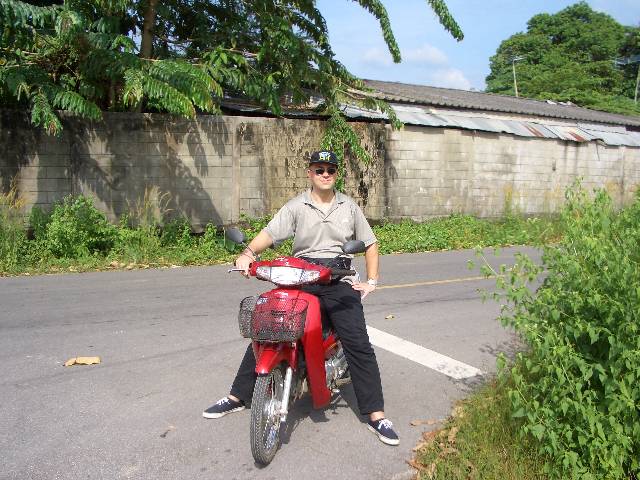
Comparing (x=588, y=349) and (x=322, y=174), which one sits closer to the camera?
(x=588, y=349)

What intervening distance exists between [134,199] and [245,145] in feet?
8.08

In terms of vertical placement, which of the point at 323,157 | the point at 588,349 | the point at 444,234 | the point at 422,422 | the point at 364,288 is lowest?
the point at 422,422

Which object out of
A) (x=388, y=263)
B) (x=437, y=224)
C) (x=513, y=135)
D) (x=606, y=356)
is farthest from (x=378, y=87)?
(x=606, y=356)

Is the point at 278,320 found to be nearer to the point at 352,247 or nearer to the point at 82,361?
the point at 352,247

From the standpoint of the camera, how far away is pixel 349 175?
13680 mm

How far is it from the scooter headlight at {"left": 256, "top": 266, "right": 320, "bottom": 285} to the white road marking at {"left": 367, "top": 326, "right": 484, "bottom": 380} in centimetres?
214

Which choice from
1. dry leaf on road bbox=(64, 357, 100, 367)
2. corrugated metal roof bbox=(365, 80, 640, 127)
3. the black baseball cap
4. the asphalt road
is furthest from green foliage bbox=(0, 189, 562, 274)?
corrugated metal roof bbox=(365, 80, 640, 127)

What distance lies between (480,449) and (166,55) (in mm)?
10670

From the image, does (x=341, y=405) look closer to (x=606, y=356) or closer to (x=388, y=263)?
(x=606, y=356)

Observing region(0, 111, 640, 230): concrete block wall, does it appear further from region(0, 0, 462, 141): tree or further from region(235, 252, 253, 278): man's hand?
region(235, 252, 253, 278): man's hand

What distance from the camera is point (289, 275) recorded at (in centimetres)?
362

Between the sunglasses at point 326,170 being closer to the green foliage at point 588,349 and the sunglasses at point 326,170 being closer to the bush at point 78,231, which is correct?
the green foliage at point 588,349

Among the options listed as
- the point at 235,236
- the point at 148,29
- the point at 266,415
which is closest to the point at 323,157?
the point at 235,236

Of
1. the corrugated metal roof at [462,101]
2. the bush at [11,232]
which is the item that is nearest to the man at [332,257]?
the bush at [11,232]
